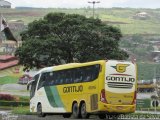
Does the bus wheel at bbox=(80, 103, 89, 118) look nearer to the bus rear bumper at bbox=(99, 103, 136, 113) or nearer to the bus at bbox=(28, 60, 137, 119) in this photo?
the bus at bbox=(28, 60, 137, 119)

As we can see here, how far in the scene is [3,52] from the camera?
107750 mm

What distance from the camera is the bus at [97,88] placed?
110ft

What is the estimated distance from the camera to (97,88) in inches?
1332

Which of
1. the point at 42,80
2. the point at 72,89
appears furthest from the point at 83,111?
the point at 42,80

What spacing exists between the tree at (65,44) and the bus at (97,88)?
31.0 m

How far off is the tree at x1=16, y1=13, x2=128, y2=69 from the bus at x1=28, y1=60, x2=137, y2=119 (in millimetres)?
30993

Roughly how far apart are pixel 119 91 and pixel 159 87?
239 feet

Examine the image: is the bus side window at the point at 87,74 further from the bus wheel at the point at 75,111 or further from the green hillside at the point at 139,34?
the green hillside at the point at 139,34

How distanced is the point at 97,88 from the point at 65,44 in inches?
1484

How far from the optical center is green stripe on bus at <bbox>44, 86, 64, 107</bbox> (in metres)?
39.4

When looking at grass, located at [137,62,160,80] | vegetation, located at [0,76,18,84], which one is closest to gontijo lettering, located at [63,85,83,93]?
vegetation, located at [0,76,18,84]

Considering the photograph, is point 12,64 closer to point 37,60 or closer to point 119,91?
point 37,60

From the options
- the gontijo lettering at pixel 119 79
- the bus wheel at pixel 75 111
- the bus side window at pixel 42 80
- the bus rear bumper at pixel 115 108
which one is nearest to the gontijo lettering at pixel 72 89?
the bus wheel at pixel 75 111

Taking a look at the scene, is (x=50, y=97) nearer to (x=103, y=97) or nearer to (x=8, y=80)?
(x=103, y=97)
